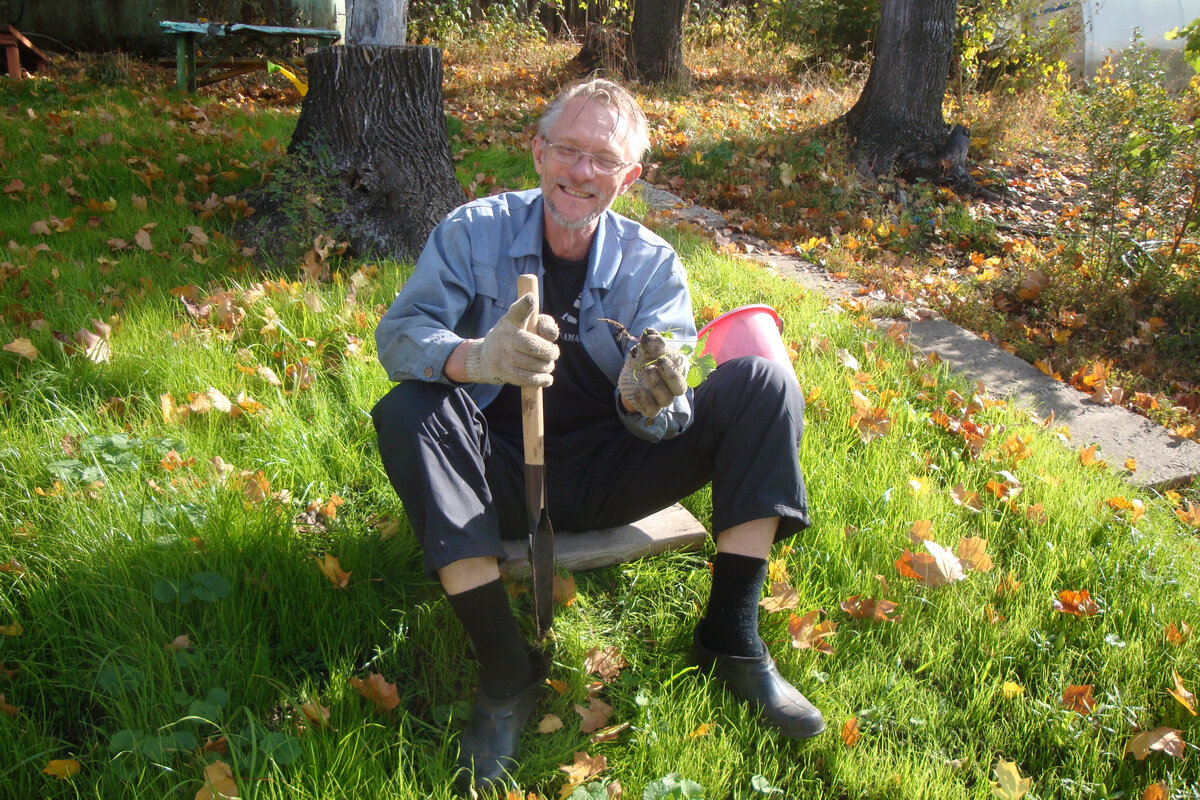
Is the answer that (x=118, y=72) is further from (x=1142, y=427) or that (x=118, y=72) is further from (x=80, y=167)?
(x=1142, y=427)

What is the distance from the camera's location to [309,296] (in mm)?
3264

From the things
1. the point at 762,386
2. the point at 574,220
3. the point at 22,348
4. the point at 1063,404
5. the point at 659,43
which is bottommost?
the point at 1063,404

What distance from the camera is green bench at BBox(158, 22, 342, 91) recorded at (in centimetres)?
694

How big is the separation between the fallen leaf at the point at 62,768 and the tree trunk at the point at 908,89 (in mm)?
6631

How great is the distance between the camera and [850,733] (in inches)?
74.1

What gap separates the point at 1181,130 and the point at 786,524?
14.1ft

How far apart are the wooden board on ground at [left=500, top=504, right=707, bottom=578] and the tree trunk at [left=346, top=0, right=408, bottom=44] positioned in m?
3.18

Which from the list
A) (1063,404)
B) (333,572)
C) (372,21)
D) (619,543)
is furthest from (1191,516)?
(372,21)

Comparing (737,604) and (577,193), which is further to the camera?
(577,193)

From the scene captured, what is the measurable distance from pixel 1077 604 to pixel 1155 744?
439mm

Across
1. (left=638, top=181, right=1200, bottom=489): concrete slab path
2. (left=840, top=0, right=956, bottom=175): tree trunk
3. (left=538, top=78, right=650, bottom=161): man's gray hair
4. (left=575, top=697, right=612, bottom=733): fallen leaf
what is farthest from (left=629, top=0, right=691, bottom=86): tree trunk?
(left=575, top=697, right=612, bottom=733): fallen leaf

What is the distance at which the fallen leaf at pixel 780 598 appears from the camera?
2172 millimetres

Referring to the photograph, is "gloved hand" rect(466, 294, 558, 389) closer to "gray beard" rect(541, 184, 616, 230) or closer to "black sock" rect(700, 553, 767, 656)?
"gray beard" rect(541, 184, 616, 230)

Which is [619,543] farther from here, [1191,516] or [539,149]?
[1191,516]
